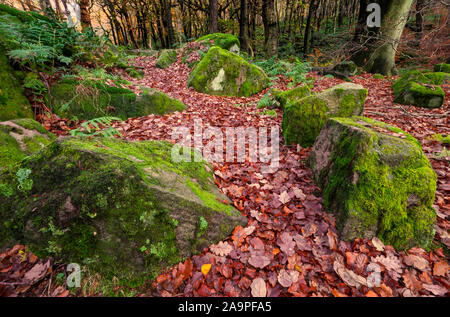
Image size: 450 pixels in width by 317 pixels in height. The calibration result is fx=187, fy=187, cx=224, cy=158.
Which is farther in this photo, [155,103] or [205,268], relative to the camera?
[155,103]

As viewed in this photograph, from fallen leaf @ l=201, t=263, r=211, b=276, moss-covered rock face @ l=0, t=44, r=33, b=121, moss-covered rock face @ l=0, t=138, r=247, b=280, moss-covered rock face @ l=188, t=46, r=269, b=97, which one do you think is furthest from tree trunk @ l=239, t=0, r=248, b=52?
fallen leaf @ l=201, t=263, r=211, b=276

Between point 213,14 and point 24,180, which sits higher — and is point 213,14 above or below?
above

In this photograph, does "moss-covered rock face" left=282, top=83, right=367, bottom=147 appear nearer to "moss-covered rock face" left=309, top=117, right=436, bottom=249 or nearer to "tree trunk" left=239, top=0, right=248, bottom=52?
"moss-covered rock face" left=309, top=117, right=436, bottom=249

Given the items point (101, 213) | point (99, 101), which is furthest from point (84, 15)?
point (101, 213)

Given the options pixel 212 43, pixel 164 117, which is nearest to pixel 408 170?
pixel 164 117

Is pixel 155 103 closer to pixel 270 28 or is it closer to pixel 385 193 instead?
pixel 385 193

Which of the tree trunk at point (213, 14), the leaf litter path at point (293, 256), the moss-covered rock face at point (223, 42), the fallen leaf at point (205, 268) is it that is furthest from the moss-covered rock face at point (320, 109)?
the tree trunk at point (213, 14)

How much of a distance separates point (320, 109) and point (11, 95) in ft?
18.7

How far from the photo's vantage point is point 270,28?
10164 mm

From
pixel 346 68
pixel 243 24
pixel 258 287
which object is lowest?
pixel 258 287

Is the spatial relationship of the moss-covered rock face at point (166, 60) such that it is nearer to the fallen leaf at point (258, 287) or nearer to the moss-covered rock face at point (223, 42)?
the moss-covered rock face at point (223, 42)

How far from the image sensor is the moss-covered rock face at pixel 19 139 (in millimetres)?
2373

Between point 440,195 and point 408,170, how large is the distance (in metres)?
0.94
